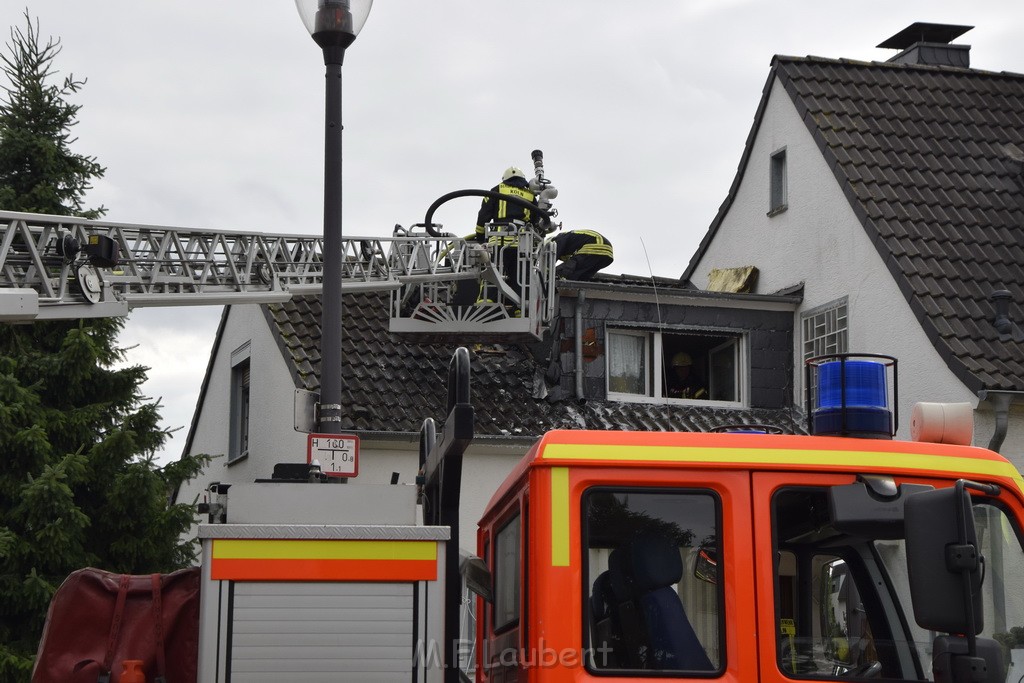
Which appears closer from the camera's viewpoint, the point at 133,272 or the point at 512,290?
the point at 133,272

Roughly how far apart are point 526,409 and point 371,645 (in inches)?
472

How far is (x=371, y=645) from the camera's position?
4.25 metres

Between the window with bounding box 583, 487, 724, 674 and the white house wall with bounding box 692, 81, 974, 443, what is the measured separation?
10.8 meters

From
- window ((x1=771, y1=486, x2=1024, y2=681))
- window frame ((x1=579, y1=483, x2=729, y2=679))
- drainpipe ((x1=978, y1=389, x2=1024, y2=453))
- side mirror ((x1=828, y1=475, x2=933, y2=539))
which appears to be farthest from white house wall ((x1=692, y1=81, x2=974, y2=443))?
window frame ((x1=579, y1=483, x2=729, y2=679))

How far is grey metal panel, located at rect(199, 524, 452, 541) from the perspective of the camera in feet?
14.1

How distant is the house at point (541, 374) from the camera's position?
51.0 feet

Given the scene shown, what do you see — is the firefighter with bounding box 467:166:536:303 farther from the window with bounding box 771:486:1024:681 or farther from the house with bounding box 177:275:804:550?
the window with bounding box 771:486:1024:681

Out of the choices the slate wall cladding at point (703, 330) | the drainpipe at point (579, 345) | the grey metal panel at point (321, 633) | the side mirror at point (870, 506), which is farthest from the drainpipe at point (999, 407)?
the grey metal panel at point (321, 633)

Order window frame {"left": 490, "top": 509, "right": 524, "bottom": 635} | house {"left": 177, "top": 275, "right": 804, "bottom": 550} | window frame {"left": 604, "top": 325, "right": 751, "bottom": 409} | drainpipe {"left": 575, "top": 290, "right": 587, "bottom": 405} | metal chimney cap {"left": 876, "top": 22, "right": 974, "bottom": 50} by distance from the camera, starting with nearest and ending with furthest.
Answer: window frame {"left": 490, "top": 509, "right": 524, "bottom": 635} < house {"left": 177, "top": 275, "right": 804, "bottom": 550} < drainpipe {"left": 575, "top": 290, "right": 587, "bottom": 405} < window frame {"left": 604, "top": 325, "right": 751, "bottom": 409} < metal chimney cap {"left": 876, "top": 22, "right": 974, "bottom": 50}

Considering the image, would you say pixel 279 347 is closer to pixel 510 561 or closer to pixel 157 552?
pixel 157 552

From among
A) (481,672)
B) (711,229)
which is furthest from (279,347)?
(481,672)

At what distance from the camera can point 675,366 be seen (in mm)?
17969

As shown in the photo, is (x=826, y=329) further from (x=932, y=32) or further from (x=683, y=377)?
(x=932, y=32)

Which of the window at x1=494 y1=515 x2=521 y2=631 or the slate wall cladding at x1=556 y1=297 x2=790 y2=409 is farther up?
the slate wall cladding at x1=556 y1=297 x2=790 y2=409
